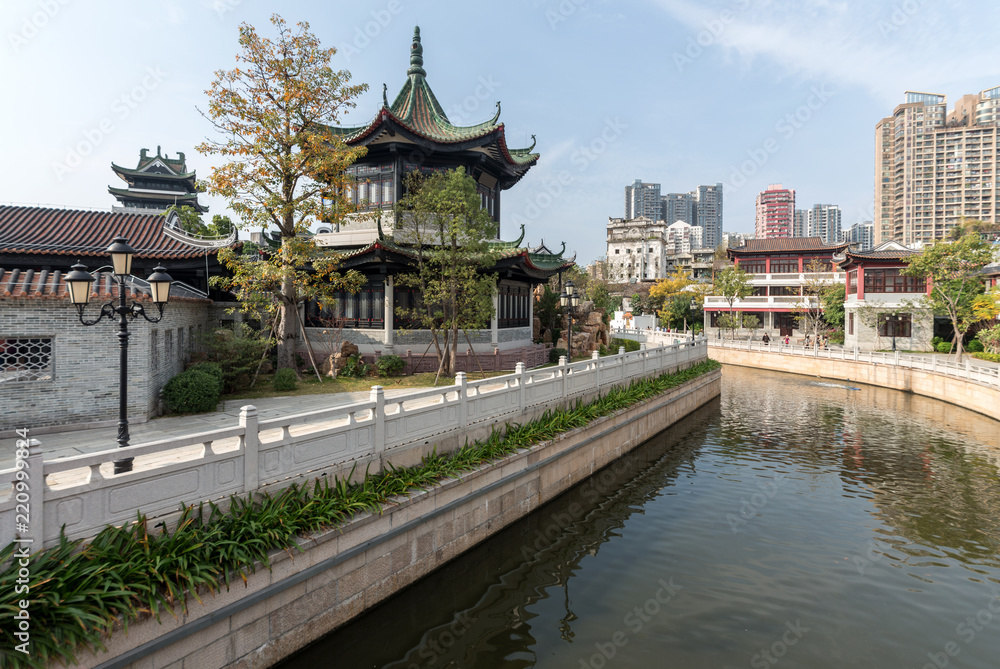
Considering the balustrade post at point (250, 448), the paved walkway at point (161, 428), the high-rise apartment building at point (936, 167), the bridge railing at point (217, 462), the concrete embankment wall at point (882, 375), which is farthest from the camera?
the high-rise apartment building at point (936, 167)

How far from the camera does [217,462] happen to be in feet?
19.5

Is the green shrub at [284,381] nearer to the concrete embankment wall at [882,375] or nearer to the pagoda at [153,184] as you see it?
the concrete embankment wall at [882,375]

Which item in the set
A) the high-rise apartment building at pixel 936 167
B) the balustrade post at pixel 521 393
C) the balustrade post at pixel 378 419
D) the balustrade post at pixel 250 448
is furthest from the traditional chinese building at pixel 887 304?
the high-rise apartment building at pixel 936 167

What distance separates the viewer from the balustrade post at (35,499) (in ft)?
14.8

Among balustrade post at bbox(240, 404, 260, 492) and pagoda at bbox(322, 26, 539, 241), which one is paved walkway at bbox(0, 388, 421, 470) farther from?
pagoda at bbox(322, 26, 539, 241)

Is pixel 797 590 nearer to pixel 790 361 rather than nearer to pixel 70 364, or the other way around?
pixel 70 364

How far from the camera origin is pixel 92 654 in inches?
173

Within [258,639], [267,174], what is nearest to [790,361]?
[267,174]

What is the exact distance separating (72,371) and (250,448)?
20.0ft

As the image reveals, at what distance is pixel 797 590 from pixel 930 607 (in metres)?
1.85

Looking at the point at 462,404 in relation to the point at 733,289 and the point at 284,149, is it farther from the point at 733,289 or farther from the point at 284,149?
the point at 733,289

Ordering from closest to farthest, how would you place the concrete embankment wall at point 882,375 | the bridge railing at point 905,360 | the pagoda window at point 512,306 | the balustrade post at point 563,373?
the balustrade post at point 563,373 → the pagoda window at point 512,306 → the concrete embankment wall at point 882,375 → the bridge railing at point 905,360

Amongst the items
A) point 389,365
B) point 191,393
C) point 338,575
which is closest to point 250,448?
point 338,575

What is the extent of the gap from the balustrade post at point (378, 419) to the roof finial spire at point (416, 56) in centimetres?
1989
